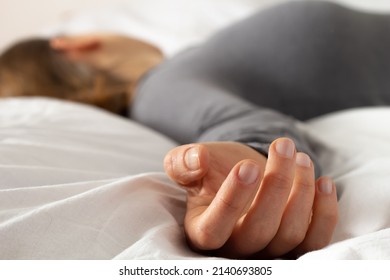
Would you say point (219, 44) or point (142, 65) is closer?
point (219, 44)

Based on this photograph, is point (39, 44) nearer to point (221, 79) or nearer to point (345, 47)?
point (221, 79)

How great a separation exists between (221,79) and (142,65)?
0.31 meters

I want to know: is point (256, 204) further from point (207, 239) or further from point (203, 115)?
point (203, 115)

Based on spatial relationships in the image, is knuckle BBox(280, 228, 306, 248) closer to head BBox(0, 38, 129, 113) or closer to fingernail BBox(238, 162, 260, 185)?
fingernail BBox(238, 162, 260, 185)

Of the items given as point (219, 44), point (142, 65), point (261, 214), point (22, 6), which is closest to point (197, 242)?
point (261, 214)

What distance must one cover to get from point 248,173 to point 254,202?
0.03 meters

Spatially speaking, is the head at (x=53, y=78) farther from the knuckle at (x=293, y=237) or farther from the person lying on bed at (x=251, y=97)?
the knuckle at (x=293, y=237)

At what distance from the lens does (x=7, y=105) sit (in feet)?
2.58

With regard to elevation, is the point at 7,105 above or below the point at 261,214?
below

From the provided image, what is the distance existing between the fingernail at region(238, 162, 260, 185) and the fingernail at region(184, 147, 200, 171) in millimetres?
55

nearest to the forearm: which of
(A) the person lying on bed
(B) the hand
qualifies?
(A) the person lying on bed

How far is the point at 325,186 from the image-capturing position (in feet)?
1.47

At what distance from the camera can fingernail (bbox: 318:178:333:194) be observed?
45 cm

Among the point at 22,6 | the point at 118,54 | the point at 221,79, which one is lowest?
the point at 22,6
